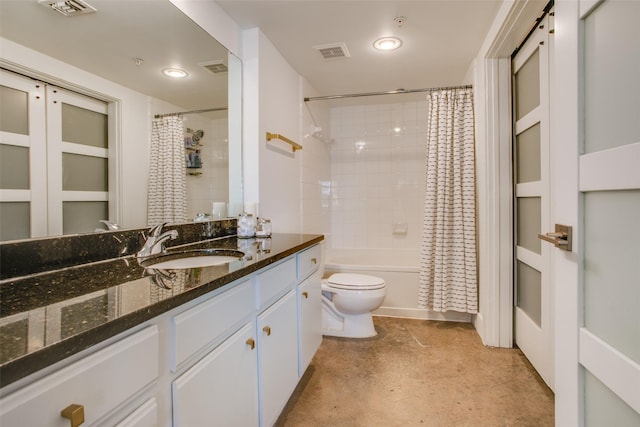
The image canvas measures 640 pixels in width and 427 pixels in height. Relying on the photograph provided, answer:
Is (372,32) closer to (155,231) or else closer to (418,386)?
(155,231)

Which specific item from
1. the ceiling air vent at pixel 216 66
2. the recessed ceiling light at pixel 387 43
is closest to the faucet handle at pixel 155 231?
the ceiling air vent at pixel 216 66

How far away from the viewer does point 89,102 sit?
3.81 ft

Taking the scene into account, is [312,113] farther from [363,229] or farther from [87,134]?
[87,134]

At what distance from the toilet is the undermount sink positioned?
118 cm

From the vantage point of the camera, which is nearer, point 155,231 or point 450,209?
point 155,231

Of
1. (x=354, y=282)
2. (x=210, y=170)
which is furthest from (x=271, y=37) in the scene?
(x=354, y=282)

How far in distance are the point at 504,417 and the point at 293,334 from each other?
107 cm

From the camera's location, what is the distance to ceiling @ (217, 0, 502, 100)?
1.81 m

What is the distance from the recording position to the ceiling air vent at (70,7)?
1034 mm

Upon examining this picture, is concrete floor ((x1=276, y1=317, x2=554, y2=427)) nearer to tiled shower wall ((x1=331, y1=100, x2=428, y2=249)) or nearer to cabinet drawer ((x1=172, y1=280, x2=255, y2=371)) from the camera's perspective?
cabinet drawer ((x1=172, y1=280, x2=255, y2=371))

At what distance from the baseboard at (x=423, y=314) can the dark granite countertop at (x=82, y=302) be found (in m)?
2.03

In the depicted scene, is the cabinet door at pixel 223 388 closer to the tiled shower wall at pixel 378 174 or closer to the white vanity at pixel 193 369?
the white vanity at pixel 193 369

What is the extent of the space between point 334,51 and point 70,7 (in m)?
1.62

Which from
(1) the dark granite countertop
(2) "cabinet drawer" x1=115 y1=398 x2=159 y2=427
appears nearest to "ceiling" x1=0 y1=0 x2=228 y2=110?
(1) the dark granite countertop
